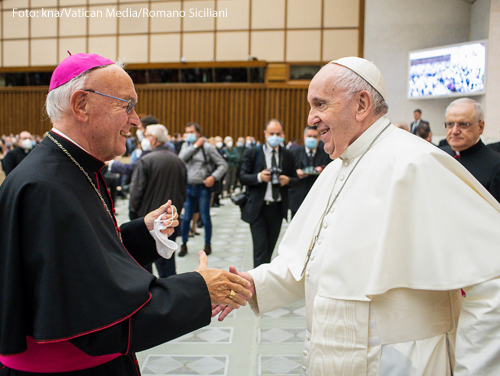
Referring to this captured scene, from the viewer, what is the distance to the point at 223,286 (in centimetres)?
150

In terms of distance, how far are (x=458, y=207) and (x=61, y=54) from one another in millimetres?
19421

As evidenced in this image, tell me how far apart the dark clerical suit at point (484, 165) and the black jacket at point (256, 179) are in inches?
77.2

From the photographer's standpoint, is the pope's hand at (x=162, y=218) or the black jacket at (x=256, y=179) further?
the black jacket at (x=256, y=179)

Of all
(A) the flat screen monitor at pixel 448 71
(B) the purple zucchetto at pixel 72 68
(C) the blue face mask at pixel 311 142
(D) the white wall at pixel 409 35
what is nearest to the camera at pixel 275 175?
(C) the blue face mask at pixel 311 142

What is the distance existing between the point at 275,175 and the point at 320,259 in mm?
3065

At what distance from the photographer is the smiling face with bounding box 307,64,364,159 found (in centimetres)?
161

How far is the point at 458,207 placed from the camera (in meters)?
1.35

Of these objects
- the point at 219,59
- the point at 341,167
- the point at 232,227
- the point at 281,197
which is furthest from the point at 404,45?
the point at 341,167

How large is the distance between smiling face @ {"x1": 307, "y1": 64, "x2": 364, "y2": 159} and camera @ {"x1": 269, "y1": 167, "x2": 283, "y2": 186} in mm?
2892

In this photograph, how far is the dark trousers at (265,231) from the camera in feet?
14.6

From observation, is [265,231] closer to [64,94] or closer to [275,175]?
[275,175]

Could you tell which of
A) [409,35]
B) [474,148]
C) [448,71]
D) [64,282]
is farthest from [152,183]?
[409,35]

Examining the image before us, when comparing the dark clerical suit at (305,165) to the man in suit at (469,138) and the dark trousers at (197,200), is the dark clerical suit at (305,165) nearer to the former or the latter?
the dark trousers at (197,200)

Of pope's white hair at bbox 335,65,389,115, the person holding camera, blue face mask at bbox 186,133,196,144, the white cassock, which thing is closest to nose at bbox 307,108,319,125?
pope's white hair at bbox 335,65,389,115
